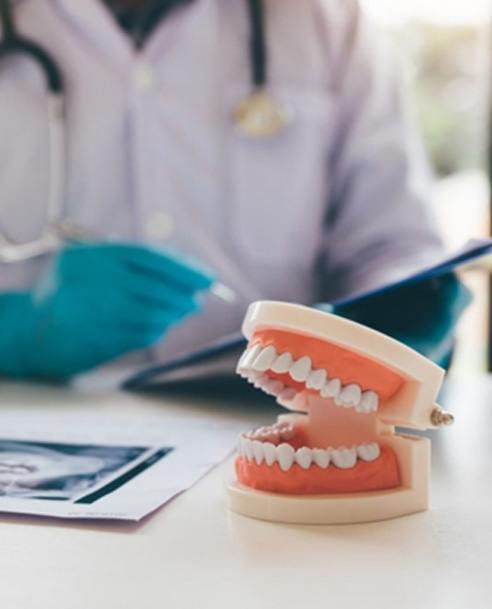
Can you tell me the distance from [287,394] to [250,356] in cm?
5

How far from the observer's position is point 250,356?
41cm

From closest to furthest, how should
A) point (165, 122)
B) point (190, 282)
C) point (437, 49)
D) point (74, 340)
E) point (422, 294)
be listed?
point (422, 294) < point (190, 282) < point (74, 340) < point (165, 122) < point (437, 49)

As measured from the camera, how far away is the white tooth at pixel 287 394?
0.44 meters

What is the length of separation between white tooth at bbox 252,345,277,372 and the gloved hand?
16.7 inches

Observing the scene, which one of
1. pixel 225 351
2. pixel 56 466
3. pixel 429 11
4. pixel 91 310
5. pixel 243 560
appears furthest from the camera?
→ pixel 429 11

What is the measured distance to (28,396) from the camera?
0.76 meters

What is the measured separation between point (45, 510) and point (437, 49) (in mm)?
1792

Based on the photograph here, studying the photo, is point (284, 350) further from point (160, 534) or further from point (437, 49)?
point (437, 49)

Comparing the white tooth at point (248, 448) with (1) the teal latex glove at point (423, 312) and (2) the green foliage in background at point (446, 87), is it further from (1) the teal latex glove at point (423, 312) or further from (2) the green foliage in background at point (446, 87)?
(2) the green foliage in background at point (446, 87)

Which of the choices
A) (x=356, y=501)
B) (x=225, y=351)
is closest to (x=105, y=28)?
(x=225, y=351)

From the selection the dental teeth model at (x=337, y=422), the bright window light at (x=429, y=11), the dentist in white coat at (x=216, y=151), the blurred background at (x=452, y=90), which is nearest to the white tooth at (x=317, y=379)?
the dental teeth model at (x=337, y=422)

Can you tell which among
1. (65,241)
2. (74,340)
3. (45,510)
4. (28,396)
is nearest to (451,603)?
(45,510)

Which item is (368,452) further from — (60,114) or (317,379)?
(60,114)

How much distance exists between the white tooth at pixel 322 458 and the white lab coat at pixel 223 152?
62cm
